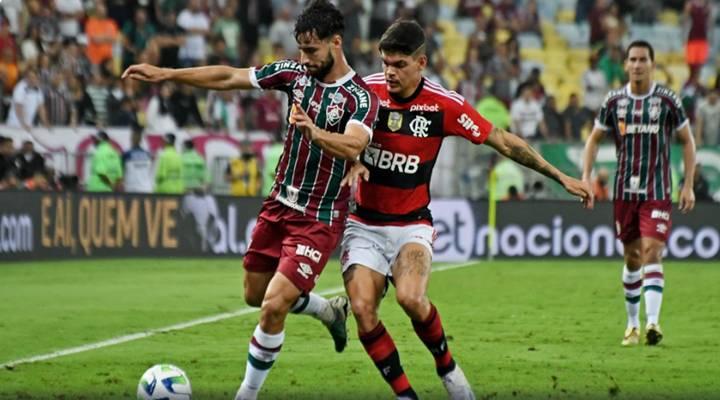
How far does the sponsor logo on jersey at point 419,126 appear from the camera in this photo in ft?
30.3

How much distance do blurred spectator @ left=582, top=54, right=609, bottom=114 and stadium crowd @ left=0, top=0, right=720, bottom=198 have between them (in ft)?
0.10

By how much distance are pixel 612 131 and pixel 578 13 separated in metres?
18.3

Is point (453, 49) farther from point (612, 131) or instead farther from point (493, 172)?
point (612, 131)

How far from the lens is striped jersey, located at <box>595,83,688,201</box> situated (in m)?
12.9

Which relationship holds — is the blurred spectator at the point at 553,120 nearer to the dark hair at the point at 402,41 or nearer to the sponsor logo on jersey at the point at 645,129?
the sponsor logo on jersey at the point at 645,129

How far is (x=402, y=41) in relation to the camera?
9.05 m

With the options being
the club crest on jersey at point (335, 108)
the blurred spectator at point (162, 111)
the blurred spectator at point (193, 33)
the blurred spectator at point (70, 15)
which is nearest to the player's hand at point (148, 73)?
the club crest on jersey at point (335, 108)

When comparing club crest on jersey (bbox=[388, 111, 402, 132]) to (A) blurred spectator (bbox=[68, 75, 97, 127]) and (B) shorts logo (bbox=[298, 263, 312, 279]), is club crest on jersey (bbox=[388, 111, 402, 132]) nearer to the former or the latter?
Answer: (B) shorts logo (bbox=[298, 263, 312, 279])

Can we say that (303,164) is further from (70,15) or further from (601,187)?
(70,15)

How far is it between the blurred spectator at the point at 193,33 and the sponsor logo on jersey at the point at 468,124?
1826 cm

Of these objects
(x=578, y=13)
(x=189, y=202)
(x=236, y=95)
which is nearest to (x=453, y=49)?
(x=578, y=13)

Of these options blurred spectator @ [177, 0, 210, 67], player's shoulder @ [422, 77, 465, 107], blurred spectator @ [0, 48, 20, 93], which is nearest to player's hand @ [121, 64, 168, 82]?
player's shoulder @ [422, 77, 465, 107]

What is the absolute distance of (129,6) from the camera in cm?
2700

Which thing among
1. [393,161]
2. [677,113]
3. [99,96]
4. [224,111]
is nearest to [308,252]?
[393,161]
